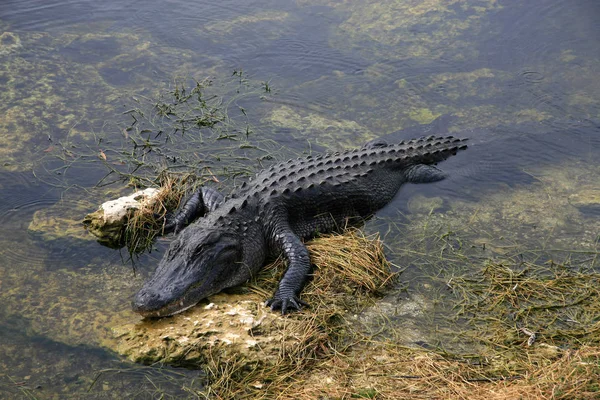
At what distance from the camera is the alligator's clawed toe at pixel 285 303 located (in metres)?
5.20

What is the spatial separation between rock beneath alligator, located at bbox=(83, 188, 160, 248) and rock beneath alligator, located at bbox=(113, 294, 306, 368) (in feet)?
4.62

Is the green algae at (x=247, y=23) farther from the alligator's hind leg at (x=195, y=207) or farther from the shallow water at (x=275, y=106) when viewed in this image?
the alligator's hind leg at (x=195, y=207)

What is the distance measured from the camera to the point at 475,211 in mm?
6793

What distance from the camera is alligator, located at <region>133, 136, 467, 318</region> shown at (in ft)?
17.2

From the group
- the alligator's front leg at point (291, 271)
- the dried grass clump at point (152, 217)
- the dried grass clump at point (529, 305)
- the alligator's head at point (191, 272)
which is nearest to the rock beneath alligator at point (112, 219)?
the dried grass clump at point (152, 217)

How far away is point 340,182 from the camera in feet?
21.6

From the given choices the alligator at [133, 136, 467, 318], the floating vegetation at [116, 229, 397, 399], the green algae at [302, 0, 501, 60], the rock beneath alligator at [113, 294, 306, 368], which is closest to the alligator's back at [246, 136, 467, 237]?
the alligator at [133, 136, 467, 318]

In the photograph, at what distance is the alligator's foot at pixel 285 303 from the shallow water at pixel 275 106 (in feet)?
3.13

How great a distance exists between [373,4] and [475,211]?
21.0 feet

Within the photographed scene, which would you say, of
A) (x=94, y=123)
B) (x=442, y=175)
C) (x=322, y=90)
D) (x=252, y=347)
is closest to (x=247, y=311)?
(x=252, y=347)

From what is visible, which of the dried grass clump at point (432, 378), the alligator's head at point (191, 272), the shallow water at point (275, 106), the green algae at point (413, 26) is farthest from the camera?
the green algae at point (413, 26)

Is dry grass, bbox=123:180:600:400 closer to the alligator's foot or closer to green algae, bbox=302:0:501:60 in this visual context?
the alligator's foot

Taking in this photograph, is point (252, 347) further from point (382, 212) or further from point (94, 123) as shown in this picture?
point (94, 123)

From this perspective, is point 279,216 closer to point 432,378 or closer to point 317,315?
point 317,315
